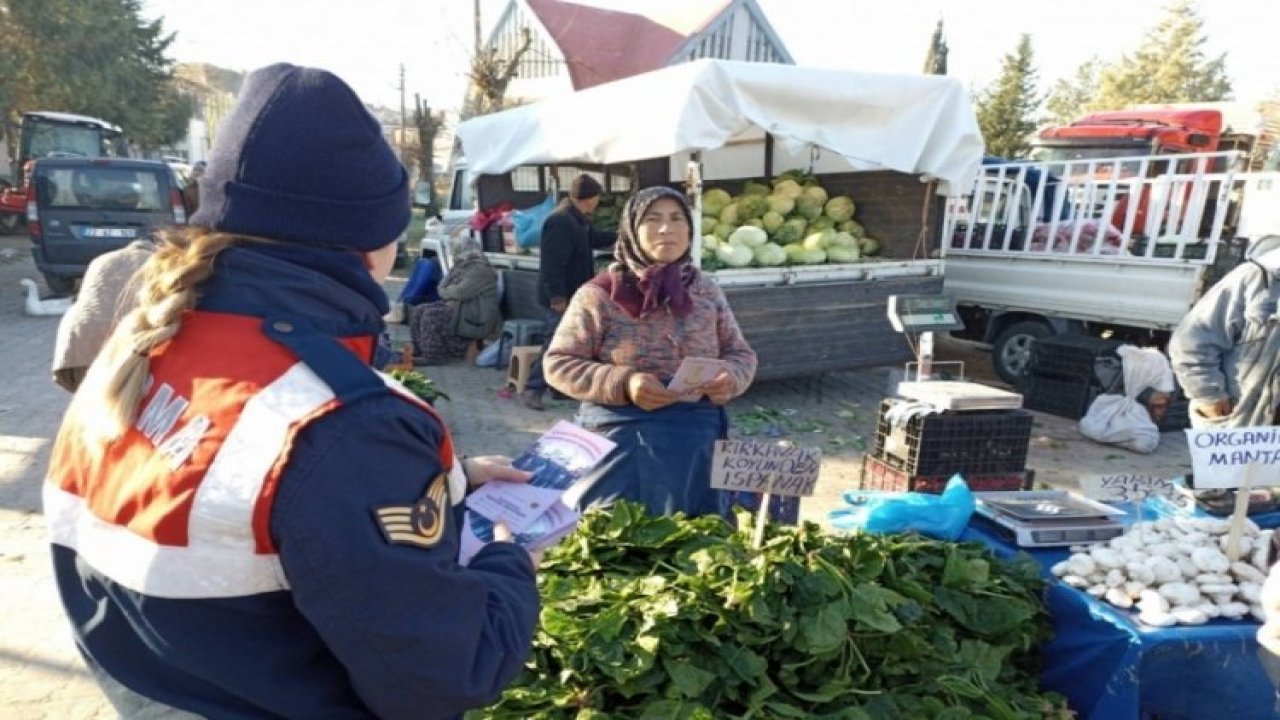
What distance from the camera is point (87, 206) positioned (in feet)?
36.4

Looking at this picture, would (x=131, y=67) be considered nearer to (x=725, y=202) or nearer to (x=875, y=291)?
(x=725, y=202)

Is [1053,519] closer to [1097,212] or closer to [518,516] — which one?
Answer: [518,516]

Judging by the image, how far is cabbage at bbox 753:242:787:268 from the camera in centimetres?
672

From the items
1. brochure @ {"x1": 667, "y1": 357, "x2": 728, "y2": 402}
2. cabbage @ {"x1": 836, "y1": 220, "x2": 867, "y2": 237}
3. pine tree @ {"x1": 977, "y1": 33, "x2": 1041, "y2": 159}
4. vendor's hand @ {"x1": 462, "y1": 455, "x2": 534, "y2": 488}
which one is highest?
pine tree @ {"x1": 977, "y1": 33, "x2": 1041, "y2": 159}

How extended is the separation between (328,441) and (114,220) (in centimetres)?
1274

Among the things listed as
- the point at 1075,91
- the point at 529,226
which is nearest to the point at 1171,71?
the point at 1075,91

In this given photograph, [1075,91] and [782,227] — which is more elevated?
[1075,91]

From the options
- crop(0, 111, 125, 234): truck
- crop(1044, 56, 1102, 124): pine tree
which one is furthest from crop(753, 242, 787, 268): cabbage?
crop(1044, 56, 1102, 124): pine tree

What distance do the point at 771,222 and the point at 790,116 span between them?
1464 mm

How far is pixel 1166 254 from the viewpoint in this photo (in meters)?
6.55

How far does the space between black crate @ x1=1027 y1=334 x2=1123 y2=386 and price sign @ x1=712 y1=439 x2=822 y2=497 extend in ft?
17.9

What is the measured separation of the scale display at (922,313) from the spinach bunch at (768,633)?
3.10 meters

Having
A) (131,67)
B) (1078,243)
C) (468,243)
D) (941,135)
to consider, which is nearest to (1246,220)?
(941,135)

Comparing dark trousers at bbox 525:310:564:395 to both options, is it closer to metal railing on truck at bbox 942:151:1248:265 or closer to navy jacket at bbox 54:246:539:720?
metal railing on truck at bbox 942:151:1248:265
